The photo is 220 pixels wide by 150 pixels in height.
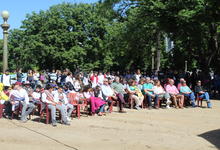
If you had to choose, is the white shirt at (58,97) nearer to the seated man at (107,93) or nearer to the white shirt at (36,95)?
the white shirt at (36,95)

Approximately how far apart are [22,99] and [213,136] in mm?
6227

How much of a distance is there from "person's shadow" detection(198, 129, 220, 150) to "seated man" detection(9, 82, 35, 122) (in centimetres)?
552

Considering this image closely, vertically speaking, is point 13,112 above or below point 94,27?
below

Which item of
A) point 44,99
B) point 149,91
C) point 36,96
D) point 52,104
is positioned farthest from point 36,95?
point 149,91

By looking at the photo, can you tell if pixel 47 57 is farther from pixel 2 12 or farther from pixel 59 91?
pixel 59 91

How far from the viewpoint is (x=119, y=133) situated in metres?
8.08

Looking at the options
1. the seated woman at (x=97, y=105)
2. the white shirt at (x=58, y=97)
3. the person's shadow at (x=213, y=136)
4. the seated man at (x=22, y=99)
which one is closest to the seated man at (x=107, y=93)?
the seated woman at (x=97, y=105)

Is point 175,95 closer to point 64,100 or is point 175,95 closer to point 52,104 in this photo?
point 64,100

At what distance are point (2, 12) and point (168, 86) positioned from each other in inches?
320

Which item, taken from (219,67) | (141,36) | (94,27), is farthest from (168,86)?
(94,27)

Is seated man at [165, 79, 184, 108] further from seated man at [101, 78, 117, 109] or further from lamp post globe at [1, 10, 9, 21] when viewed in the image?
lamp post globe at [1, 10, 9, 21]

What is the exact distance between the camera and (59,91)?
10.1m

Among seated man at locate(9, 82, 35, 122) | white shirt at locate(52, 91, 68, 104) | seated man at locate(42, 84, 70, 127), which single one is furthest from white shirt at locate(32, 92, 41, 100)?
white shirt at locate(52, 91, 68, 104)

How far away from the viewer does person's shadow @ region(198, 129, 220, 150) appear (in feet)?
23.6
